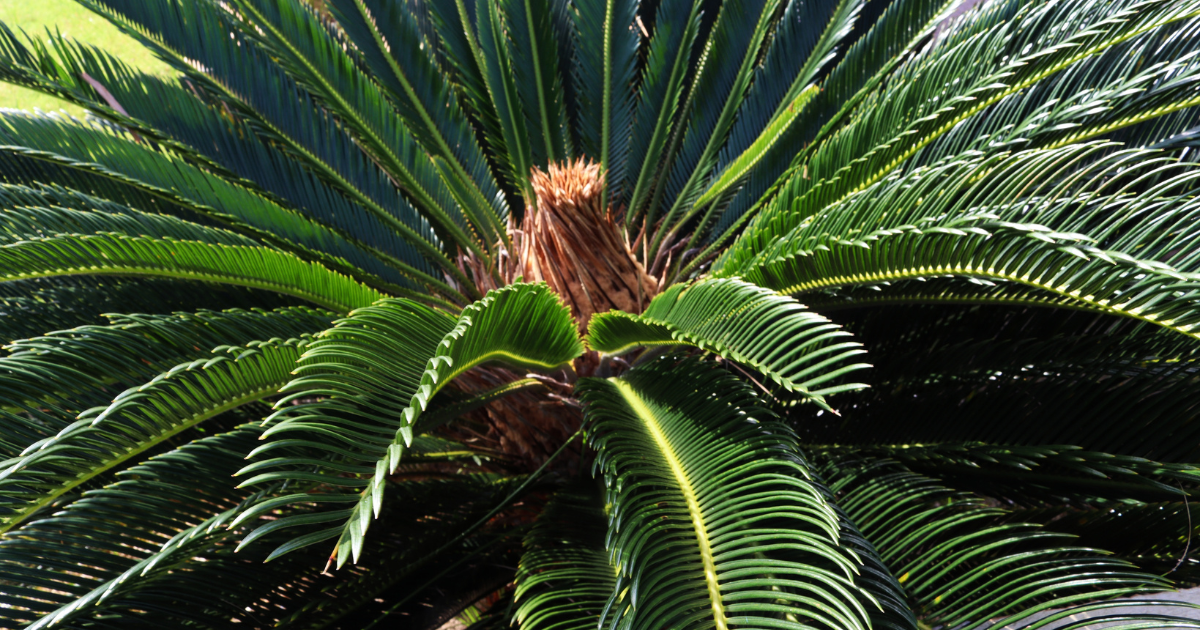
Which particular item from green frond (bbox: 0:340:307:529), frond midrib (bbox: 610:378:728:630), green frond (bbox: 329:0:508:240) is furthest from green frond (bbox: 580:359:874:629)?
green frond (bbox: 329:0:508:240)

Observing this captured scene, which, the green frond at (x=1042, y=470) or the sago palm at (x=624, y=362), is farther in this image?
the green frond at (x=1042, y=470)

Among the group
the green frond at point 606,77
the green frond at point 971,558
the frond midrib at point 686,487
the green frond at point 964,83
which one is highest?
the green frond at point 606,77

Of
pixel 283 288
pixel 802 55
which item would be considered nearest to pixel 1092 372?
pixel 802 55

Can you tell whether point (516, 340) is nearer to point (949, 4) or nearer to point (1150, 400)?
point (1150, 400)

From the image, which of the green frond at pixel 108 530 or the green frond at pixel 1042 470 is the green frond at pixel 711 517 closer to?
the green frond at pixel 1042 470

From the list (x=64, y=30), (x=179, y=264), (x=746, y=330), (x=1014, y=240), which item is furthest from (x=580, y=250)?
(x=64, y=30)

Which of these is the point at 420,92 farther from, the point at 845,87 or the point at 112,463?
the point at 112,463

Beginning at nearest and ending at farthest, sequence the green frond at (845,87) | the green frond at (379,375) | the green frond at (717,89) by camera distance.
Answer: the green frond at (379,375) < the green frond at (845,87) < the green frond at (717,89)

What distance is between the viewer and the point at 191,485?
3.70 feet

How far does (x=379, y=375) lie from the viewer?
100 centimetres

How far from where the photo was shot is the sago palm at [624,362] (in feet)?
3.10

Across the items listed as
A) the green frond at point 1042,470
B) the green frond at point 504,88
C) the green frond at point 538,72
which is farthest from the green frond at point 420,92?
the green frond at point 1042,470

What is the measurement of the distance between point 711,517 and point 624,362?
746 millimetres

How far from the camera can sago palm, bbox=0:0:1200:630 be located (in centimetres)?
94
